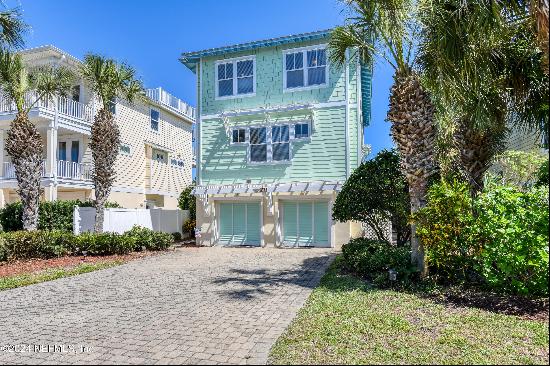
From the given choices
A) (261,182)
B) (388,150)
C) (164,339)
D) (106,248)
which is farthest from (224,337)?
(261,182)

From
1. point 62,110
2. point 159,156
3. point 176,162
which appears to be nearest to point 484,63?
point 62,110

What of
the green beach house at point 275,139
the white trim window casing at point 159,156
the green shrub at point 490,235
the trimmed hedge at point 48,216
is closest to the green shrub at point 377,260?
the green shrub at point 490,235

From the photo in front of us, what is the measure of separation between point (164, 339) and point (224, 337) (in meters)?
0.86

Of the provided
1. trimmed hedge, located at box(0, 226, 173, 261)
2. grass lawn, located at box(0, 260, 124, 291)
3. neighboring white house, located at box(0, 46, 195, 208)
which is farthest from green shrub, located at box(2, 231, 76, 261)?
neighboring white house, located at box(0, 46, 195, 208)

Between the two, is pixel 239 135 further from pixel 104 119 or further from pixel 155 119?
pixel 155 119

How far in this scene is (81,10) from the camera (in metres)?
13.4

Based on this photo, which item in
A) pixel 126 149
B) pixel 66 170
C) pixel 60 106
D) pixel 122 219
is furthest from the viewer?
pixel 126 149

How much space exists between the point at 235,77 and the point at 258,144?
357 centimetres

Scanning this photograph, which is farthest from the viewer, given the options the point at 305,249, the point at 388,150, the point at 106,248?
the point at 305,249

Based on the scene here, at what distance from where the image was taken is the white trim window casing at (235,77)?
18.1 meters

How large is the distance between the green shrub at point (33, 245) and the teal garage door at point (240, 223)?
278 inches

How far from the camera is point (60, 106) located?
2011cm

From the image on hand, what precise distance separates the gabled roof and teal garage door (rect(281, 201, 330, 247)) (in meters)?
7.48

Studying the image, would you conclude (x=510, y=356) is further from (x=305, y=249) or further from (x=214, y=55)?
(x=214, y=55)
